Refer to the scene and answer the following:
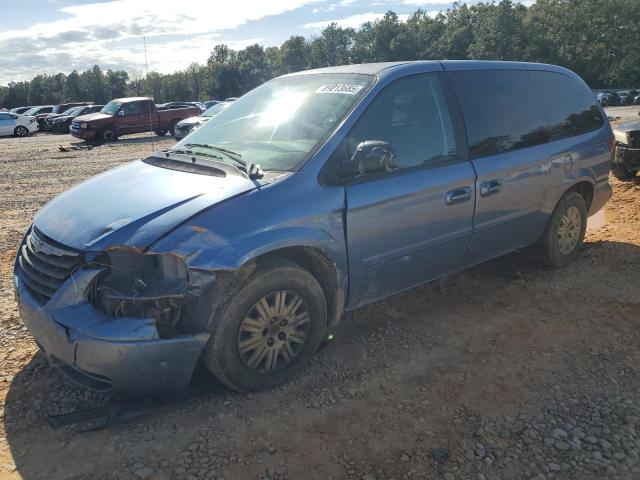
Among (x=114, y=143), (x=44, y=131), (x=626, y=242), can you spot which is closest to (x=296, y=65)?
(x=44, y=131)

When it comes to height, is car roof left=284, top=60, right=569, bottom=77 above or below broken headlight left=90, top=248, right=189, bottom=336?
above

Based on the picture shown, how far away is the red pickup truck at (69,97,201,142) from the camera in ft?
67.8

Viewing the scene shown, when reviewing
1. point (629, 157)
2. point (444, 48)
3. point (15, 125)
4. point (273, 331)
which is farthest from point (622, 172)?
point (444, 48)

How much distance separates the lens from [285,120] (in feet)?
11.9

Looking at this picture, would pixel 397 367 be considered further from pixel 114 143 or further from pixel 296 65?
pixel 296 65

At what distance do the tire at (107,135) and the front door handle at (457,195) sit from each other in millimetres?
19933

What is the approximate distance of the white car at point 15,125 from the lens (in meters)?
26.8

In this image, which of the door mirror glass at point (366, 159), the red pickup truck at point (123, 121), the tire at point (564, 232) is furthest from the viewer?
the red pickup truck at point (123, 121)

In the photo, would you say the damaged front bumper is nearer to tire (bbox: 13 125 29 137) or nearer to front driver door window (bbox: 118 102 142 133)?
front driver door window (bbox: 118 102 142 133)

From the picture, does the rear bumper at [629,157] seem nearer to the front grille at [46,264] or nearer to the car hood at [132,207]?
the car hood at [132,207]

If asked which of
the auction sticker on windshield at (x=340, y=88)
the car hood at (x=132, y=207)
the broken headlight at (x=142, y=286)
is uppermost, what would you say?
the auction sticker on windshield at (x=340, y=88)

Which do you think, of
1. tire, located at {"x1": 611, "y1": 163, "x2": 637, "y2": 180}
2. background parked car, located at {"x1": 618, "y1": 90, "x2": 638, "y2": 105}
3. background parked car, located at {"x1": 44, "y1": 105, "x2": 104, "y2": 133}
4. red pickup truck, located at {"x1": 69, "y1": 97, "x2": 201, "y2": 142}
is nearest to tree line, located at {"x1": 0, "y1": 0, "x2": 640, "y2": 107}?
background parked car, located at {"x1": 618, "y1": 90, "x2": 638, "y2": 105}

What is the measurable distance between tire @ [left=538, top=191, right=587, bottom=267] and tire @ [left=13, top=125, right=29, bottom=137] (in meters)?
29.1

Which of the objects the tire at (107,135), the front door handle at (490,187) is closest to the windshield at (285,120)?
the front door handle at (490,187)
